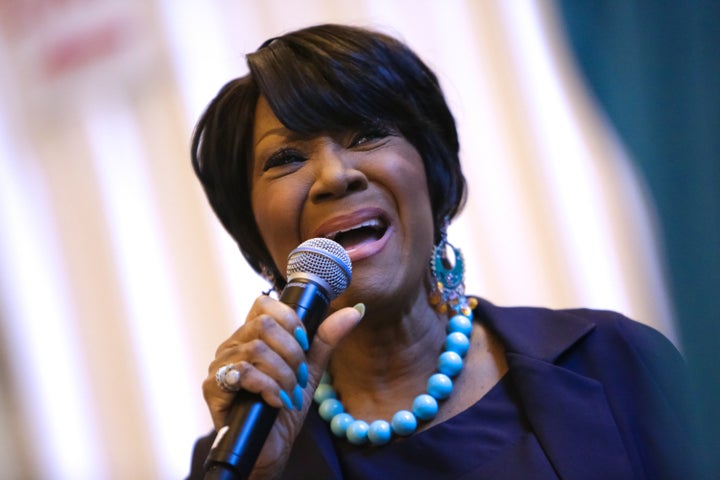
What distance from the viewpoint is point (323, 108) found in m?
1.35

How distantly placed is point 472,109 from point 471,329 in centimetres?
81

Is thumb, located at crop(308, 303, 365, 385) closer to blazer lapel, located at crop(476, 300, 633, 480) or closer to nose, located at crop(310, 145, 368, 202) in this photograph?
nose, located at crop(310, 145, 368, 202)

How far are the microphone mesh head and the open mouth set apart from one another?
9.4 inches

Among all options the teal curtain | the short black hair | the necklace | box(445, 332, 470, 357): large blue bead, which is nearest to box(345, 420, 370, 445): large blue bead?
the necklace

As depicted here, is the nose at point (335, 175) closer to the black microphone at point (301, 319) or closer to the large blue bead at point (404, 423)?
the black microphone at point (301, 319)

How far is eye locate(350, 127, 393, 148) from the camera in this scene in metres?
1.37

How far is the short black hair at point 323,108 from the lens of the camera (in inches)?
53.6

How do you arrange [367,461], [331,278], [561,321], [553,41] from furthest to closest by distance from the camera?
[553,41], [561,321], [367,461], [331,278]

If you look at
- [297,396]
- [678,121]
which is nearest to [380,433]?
[297,396]

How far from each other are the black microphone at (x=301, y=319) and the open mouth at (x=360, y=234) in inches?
9.4

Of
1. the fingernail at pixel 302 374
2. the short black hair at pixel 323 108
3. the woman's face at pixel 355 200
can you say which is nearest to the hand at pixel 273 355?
the fingernail at pixel 302 374

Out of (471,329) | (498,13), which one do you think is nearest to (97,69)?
(498,13)

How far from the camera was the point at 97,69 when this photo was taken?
2.59 m

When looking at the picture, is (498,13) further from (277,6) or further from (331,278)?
(331,278)
